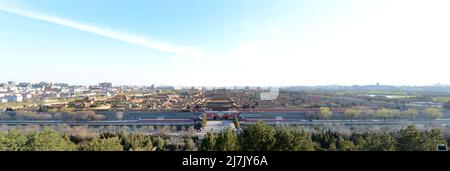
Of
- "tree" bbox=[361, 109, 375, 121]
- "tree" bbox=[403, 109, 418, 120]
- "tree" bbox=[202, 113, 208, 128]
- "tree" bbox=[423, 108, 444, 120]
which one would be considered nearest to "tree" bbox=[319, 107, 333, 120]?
"tree" bbox=[361, 109, 375, 121]

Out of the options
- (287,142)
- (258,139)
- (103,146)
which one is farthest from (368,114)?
(103,146)

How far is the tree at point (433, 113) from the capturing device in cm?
606

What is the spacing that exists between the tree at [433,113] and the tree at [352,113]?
1588mm

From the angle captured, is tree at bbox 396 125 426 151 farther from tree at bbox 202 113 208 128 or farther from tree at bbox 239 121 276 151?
tree at bbox 202 113 208 128

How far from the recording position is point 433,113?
20.2 feet

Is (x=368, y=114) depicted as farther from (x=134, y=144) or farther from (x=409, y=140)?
(x=134, y=144)

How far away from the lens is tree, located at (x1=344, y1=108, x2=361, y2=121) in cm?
741

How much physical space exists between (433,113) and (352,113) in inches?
73.1

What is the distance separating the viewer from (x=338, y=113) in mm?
7734

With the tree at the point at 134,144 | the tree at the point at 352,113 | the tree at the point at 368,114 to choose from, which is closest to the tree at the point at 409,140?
the tree at the point at 134,144

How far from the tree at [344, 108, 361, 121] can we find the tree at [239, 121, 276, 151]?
5.80 meters

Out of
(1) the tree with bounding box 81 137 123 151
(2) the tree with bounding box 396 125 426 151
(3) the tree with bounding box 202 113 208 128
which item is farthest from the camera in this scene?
(3) the tree with bounding box 202 113 208 128
